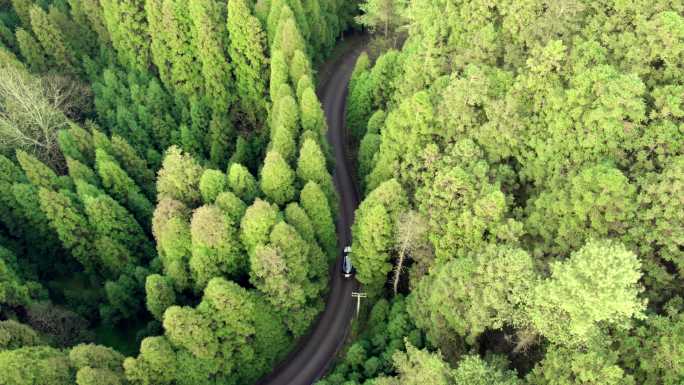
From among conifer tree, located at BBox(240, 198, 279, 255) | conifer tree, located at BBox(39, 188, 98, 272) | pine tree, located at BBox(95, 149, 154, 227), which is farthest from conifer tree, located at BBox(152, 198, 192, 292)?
conifer tree, located at BBox(39, 188, 98, 272)

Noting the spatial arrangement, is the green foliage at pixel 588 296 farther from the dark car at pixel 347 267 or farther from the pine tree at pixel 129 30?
the pine tree at pixel 129 30

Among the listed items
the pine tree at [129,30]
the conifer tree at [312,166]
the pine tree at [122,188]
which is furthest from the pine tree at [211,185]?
the pine tree at [129,30]

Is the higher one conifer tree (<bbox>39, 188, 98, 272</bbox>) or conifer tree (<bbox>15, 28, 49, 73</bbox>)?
conifer tree (<bbox>15, 28, 49, 73</bbox>)

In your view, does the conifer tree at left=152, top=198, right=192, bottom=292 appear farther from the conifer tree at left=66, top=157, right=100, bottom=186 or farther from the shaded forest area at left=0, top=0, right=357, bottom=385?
the conifer tree at left=66, top=157, right=100, bottom=186

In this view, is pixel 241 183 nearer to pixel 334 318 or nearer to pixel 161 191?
pixel 161 191

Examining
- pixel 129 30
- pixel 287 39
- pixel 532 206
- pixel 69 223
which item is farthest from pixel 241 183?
pixel 129 30

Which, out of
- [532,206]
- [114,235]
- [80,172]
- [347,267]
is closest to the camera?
[532,206]
